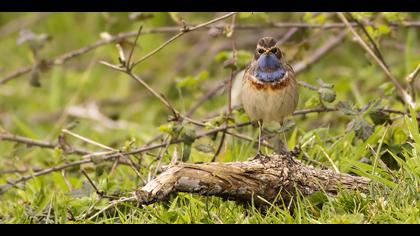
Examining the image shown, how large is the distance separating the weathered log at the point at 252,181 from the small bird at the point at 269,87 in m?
0.70

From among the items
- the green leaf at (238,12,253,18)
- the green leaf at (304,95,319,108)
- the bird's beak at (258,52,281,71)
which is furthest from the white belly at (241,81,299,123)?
the green leaf at (238,12,253,18)

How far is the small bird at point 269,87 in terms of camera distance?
494cm

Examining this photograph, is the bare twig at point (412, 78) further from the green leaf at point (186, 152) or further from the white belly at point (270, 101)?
the green leaf at point (186, 152)

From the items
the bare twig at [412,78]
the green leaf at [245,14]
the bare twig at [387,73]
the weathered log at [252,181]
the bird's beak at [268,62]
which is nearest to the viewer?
the weathered log at [252,181]

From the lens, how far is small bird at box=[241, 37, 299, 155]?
4.94m

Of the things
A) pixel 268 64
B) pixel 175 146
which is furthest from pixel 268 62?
pixel 175 146

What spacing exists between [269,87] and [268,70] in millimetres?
131

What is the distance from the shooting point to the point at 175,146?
5.41 meters

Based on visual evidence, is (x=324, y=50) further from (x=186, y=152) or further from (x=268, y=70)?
(x=186, y=152)

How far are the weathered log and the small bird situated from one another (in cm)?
70

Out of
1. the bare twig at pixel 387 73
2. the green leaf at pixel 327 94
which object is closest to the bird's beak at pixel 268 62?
the green leaf at pixel 327 94

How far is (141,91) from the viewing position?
9.34 metres
